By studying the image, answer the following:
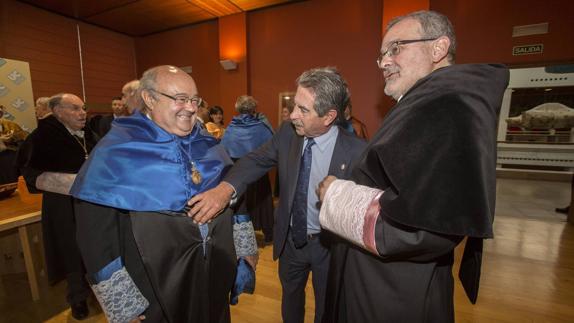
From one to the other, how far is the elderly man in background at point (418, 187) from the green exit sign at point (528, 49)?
4361 millimetres

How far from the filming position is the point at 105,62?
Answer: 21.6 feet

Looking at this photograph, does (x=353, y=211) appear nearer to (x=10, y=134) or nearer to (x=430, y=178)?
(x=430, y=178)

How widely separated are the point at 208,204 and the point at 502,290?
3022 millimetres

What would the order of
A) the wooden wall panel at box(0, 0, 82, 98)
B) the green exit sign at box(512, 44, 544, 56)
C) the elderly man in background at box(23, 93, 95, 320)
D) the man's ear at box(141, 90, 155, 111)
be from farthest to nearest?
the wooden wall panel at box(0, 0, 82, 98), the green exit sign at box(512, 44, 544, 56), the elderly man in background at box(23, 93, 95, 320), the man's ear at box(141, 90, 155, 111)

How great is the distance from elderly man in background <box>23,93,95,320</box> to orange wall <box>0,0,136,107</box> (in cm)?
462

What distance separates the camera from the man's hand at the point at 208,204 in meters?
1.12

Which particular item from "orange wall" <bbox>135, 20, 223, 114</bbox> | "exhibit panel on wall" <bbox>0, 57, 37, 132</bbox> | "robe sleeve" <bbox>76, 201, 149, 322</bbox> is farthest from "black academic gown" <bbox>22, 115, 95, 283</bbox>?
"orange wall" <bbox>135, 20, 223, 114</bbox>

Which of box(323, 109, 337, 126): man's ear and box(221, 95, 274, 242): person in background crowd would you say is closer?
box(323, 109, 337, 126): man's ear

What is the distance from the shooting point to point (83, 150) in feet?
7.50

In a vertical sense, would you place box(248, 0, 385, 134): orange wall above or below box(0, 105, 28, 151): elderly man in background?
above

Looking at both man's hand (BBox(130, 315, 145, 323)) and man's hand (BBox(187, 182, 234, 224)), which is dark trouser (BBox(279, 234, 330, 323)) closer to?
man's hand (BBox(187, 182, 234, 224))

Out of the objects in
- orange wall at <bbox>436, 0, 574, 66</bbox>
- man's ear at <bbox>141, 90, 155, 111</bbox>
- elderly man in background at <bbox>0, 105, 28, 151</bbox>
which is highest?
orange wall at <bbox>436, 0, 574, 66</bbox>

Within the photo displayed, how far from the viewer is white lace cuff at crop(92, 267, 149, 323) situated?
97cm

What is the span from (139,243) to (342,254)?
77 cm
